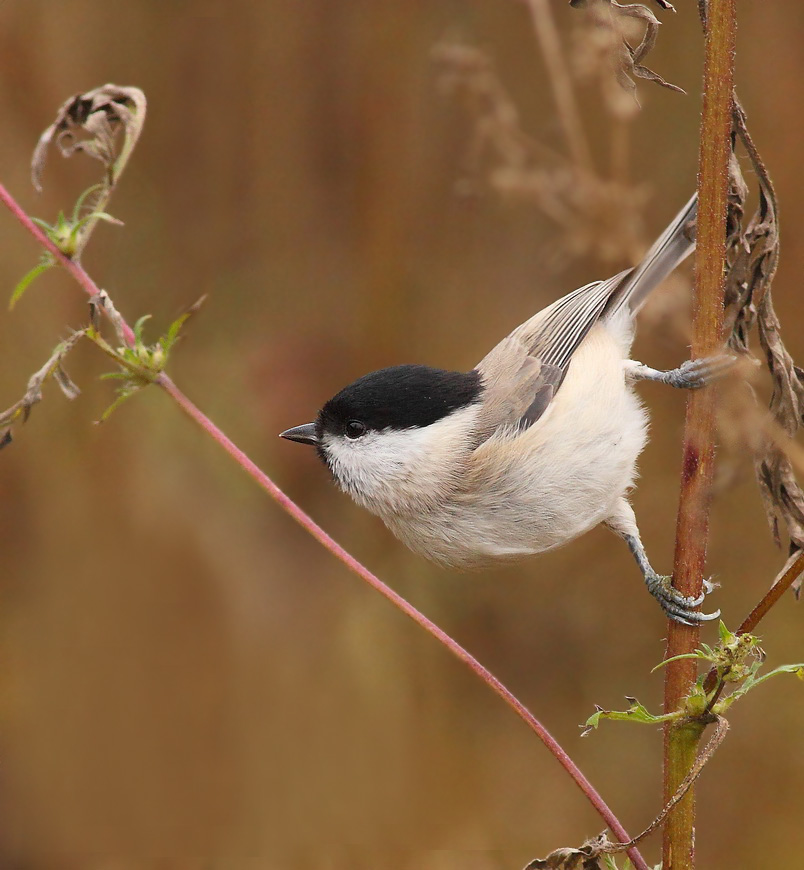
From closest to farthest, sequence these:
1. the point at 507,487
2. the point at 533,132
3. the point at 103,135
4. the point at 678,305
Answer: the point at 103,135 → the point at 507,487 → the point at 678,305 → the point at 533,132

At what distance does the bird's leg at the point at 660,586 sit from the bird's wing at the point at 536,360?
1.25 feet

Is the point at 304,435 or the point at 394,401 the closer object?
the point at 394,401

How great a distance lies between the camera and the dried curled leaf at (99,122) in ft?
5.84

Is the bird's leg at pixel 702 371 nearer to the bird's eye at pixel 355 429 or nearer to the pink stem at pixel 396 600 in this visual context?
the pink stem at pixel 396 600

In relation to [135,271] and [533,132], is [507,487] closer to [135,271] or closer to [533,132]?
[533,132]

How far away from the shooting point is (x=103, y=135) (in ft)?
5.88

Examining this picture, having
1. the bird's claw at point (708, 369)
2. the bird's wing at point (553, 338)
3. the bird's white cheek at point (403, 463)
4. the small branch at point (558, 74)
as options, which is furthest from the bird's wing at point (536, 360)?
the bird's claw at point (708, 369)

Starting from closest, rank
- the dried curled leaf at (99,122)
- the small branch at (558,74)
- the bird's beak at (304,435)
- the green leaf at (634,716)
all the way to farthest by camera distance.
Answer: the green leaf at (634,716) < the dried curled leaf at (99,122) < the bird's beak at (304,435) < the small branch at (558,74)

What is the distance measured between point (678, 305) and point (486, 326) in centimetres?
205

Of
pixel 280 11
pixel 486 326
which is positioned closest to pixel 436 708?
pixel 486 326

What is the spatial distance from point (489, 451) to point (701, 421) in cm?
81

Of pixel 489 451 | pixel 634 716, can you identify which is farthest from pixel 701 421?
pixel 489 451

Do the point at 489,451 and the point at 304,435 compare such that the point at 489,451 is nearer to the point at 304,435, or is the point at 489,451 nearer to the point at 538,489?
the point at 538,489

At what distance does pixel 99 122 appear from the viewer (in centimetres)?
181
